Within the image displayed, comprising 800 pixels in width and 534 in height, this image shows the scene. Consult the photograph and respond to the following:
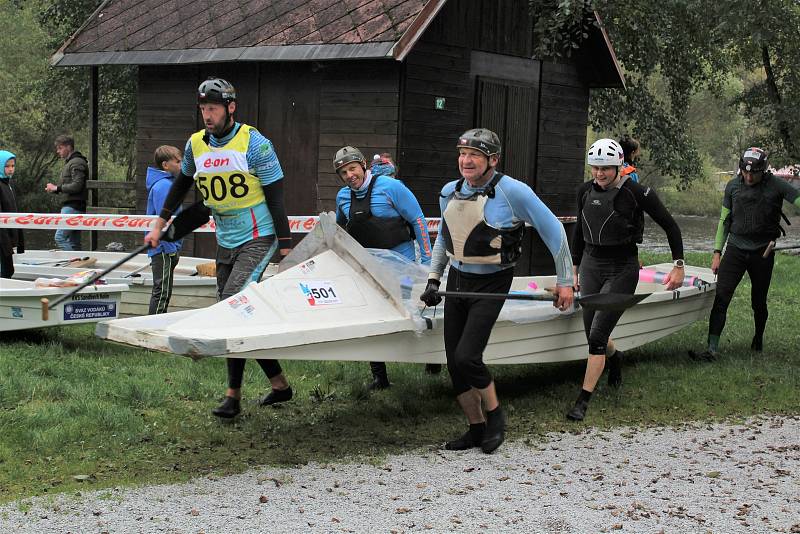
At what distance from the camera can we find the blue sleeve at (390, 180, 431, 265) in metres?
8.05

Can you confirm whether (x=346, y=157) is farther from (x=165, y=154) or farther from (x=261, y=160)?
(x=165, y=154)

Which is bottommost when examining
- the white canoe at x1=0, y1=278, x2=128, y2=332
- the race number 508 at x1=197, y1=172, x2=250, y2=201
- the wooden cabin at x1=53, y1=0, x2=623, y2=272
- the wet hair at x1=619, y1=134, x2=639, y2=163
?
the white canoe at x1=0, y1=278, x2=128, y2=332

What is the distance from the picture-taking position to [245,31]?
14266mm

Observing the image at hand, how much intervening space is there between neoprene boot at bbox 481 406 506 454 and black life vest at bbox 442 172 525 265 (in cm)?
101

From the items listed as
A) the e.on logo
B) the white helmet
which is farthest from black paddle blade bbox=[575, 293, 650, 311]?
the e.on logo

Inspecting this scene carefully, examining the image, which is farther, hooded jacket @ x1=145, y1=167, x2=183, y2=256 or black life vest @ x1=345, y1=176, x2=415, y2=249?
hooded jacket @ x1=145, y1=167, x2=183, y2=256

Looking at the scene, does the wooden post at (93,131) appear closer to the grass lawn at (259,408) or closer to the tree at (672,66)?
the grass lawn at (259,408)

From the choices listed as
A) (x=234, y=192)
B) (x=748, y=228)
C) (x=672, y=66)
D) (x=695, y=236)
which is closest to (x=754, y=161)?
(x=748, y=228)

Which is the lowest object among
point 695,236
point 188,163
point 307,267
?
point 695,236

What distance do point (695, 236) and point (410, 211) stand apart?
27394 millimetres

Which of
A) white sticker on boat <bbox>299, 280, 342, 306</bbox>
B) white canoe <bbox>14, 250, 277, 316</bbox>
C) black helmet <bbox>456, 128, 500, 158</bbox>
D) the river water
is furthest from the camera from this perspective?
the river water

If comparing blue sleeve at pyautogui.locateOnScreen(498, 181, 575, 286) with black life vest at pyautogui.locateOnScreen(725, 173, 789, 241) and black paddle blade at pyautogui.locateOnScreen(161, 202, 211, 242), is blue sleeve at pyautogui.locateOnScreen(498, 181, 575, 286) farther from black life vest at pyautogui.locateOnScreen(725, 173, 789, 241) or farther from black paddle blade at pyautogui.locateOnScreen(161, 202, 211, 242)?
black life vest at pyautogui.locateOnScreen(725, 173, 789, 241)

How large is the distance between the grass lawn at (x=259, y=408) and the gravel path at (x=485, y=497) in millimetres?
350

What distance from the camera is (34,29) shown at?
37.9m
